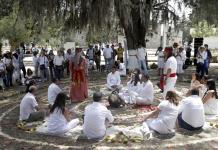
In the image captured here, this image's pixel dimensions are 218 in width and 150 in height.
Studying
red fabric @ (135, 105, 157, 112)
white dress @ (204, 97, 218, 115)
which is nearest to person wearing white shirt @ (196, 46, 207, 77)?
red fabric @ (135, 105, 157, 112)

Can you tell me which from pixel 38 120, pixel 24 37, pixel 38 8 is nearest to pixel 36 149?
pixel 38 120

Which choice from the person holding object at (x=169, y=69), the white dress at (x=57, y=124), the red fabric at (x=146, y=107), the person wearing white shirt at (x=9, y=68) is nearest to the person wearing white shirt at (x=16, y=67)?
the person wearing white shirt at (x=9, y=68)

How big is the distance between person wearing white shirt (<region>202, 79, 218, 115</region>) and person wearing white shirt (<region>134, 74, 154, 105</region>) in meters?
1.62

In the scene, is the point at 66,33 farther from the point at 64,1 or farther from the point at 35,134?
the point at 35,134

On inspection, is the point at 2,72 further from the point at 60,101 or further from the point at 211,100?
the point at 211,100

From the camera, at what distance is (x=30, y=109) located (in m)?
11.5

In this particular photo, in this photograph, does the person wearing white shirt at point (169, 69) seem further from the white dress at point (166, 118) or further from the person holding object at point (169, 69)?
the white dress at point (166, 118)

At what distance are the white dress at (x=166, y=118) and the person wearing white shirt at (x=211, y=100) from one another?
6.74ft

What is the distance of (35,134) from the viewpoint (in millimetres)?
10250

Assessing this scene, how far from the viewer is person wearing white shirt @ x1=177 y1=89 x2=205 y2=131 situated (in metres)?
9.95

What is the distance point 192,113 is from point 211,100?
1912 millimetres

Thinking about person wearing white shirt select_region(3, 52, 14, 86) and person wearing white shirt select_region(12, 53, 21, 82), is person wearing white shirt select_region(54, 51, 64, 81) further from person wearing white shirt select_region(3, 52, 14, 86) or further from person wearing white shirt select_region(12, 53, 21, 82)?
person wearing white shirt select_region(3, 52, 14, 86)

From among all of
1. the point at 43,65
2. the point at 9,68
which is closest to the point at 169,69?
the point at 9,68

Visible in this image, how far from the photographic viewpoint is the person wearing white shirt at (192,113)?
32.6 ft
